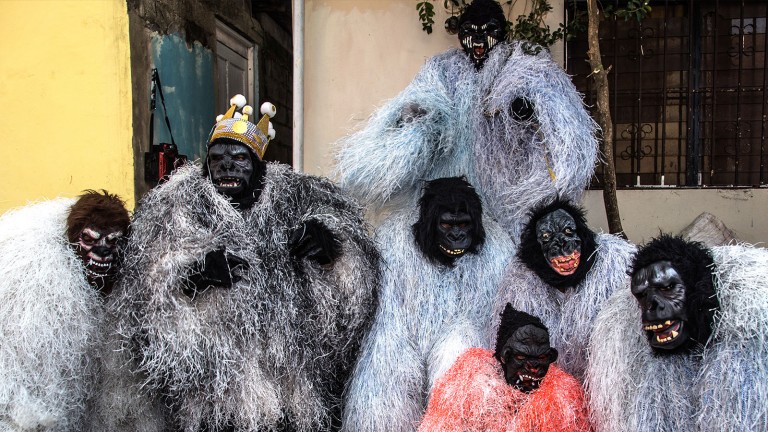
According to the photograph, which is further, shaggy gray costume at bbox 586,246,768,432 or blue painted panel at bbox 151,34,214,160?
blue painted panel at bbox 151,34,214,160

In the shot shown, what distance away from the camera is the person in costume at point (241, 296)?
2744 mm

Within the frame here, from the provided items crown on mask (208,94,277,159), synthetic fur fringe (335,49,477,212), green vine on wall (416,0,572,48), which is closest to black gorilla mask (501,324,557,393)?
synthetic fur fringe (335,49,477,212)

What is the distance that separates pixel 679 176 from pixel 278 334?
334 centimetres

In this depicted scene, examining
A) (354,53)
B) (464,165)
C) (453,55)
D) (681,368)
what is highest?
(354,53)

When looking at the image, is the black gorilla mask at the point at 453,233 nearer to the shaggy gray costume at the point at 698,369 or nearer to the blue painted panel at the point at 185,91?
the shaggy gray costume at the point at 698,369

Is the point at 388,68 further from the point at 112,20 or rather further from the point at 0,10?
the point at 0,10

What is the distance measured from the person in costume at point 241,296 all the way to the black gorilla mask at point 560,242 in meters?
0.79

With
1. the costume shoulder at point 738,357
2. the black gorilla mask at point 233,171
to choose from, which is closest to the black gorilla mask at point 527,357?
the costume shoulder at point 738,357

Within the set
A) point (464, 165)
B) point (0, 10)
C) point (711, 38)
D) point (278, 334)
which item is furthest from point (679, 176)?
point (0, 10)

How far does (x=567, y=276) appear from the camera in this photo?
9.09 ft

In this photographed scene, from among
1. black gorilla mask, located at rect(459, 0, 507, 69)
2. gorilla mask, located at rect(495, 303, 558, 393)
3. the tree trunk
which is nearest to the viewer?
gorilla mask, located at rect(495, 303, 558, 393)

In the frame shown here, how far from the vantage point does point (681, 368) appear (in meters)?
2.24

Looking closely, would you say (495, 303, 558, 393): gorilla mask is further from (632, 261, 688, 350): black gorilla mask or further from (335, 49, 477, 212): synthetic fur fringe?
(335, 49, 477, 212): synthetic fur fringe

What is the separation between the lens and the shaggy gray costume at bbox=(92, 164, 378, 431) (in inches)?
108
